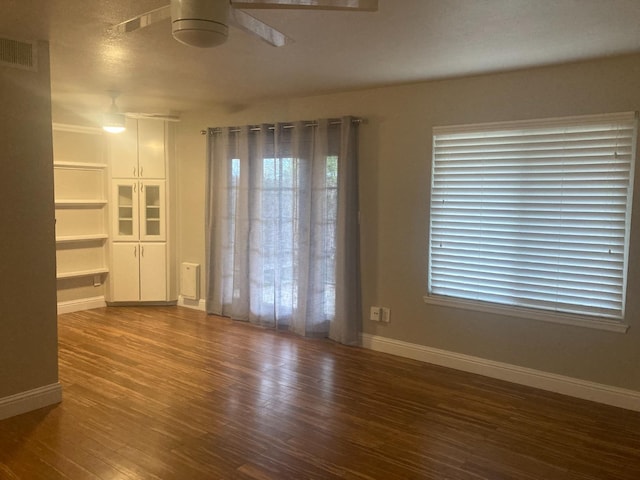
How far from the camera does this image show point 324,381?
12.6 feet

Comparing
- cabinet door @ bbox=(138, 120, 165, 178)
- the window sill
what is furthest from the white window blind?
cabinet door @ bbox=(138, 120, 165, 178)

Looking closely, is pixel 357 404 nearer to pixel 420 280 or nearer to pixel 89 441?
pixel 420 280

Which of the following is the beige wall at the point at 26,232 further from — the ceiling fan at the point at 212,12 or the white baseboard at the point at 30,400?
the ceiling fan at the point at 212,12

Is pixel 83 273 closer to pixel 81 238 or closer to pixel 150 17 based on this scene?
pixel 81 238

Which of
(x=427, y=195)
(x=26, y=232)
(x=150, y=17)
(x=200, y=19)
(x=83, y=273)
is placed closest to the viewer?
(x=200, y=19)

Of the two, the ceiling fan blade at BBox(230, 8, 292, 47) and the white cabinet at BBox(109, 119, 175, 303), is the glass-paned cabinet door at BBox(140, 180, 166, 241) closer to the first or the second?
the white cabinet at BBox(109, 119, 175, 303)

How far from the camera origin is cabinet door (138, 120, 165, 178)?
19.9 ft

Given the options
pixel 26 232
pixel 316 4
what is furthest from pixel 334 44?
pixel 26 232

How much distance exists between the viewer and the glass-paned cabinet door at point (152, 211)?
613 cm

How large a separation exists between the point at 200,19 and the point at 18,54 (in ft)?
6.36

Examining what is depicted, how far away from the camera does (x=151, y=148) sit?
6086 mm

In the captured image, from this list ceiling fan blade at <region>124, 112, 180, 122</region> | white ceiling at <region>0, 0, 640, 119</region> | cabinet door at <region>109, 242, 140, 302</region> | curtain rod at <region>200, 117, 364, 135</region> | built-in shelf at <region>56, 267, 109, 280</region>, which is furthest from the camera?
cabinet door at <region>109, 242, 140, 302</region>

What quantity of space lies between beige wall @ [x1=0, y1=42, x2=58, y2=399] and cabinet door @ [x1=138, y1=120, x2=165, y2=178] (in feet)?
9.38

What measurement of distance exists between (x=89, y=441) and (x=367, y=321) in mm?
2593
